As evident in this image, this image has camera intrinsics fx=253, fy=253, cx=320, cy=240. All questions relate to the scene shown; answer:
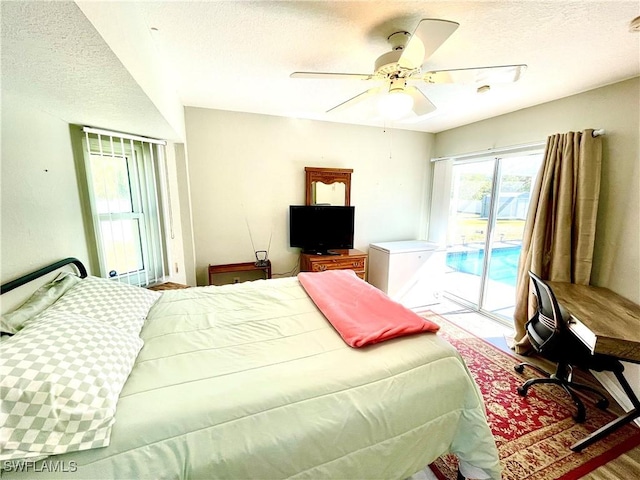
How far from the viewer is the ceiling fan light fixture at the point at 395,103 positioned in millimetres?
1530

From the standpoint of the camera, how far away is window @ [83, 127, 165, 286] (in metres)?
2.02

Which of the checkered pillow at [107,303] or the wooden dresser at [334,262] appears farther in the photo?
the wooden dresser at [334,262]

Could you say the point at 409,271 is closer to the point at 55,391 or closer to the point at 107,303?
the point at 107,303

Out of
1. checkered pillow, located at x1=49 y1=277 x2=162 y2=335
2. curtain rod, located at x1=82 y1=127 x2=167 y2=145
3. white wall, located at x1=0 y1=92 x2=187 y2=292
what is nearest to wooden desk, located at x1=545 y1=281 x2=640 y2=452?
checkered pillow, located at x1=49 y1=277 x2=162 y2=335

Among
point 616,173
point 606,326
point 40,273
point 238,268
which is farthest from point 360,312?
point 616,173

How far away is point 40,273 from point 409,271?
343 centimetres

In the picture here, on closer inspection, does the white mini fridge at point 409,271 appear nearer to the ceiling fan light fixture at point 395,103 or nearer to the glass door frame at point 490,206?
the glass door frame at point 490,206

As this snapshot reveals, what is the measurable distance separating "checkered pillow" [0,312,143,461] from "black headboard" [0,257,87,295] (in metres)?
0.33

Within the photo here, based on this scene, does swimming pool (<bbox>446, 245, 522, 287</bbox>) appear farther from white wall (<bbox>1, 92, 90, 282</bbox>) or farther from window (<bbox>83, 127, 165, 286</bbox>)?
white wall (<bbox>1, 92, 90, 282</bbox>)

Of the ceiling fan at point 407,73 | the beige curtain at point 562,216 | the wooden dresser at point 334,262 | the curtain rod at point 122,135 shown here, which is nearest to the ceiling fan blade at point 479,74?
the ceiling fan at point 407,73

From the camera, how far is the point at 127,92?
131cm

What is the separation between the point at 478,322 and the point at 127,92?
3.90m

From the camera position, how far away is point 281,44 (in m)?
1.61

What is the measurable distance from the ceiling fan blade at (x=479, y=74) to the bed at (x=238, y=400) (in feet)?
4.90
